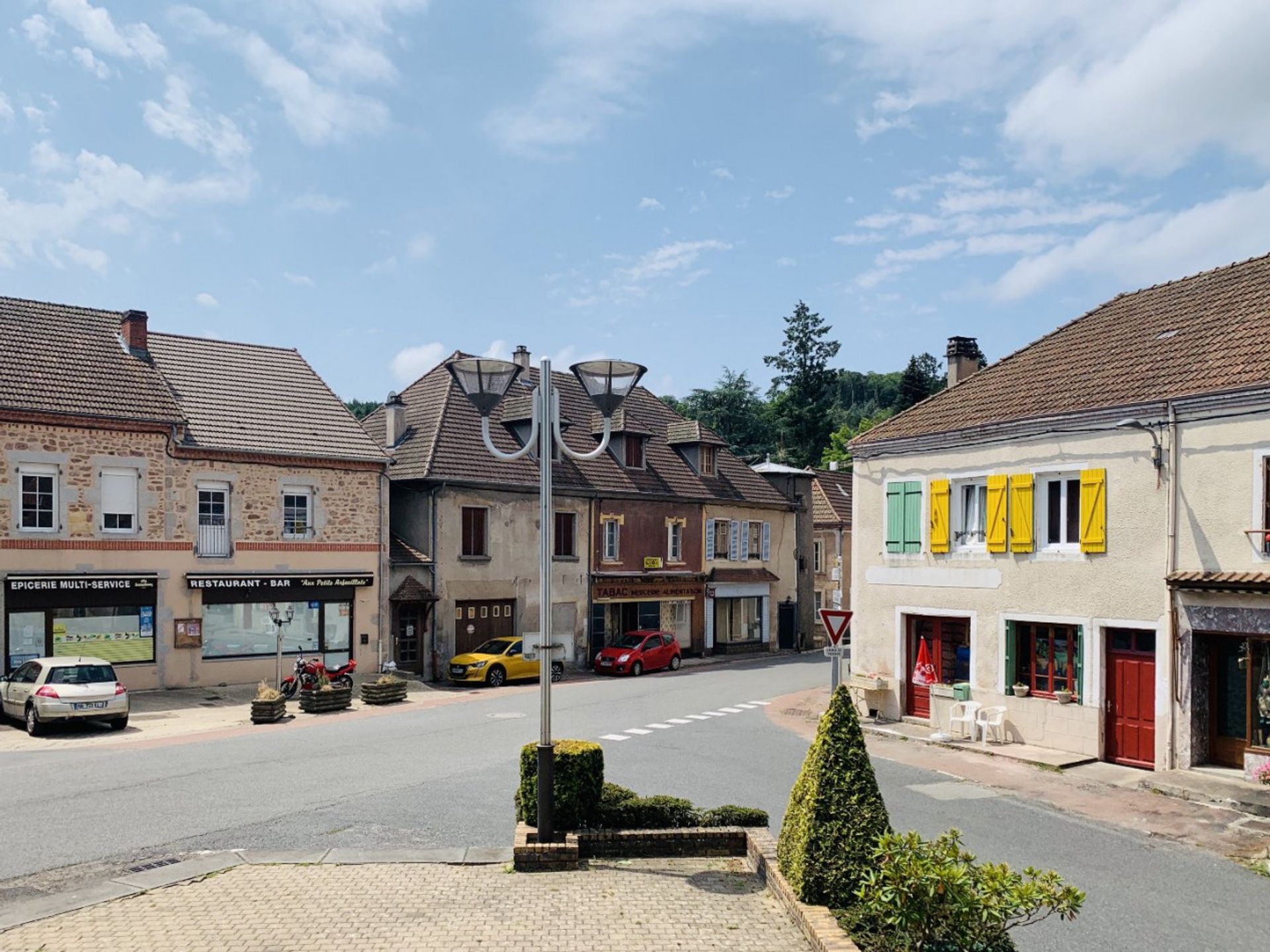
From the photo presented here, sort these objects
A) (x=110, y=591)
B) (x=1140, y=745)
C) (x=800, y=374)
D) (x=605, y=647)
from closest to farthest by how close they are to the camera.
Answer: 1. (x=1140, y=745)
2. (x=110, y=591)
3. (x=605, y=647)
4. (x=800, y=374)

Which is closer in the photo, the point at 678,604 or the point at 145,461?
the point at 145,461

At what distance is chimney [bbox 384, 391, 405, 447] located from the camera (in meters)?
33.0

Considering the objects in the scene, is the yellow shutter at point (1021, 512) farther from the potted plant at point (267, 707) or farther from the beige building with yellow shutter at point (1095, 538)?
the potted plant at point (267, 707)

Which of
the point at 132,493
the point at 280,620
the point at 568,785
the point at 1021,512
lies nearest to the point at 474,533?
the point at 280,620

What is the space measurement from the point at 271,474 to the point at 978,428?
1781cm

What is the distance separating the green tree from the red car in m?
41.0

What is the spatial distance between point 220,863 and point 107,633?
1578 cm

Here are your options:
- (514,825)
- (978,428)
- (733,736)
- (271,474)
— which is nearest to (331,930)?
(514,825)

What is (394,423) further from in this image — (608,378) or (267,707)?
(608,378)

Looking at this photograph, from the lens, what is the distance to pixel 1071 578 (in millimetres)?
17891

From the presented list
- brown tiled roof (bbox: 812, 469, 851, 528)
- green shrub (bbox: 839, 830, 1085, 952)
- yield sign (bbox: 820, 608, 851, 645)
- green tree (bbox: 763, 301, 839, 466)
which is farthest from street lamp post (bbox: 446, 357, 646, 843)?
green tree (bbox: 763, 301, 839, 466)

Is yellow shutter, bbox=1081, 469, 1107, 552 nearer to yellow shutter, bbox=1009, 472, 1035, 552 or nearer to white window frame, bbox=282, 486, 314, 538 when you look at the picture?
yellow shutter, bbox=1009, 472, 1035, 552

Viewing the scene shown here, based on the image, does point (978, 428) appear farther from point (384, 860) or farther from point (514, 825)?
point (384, 860)

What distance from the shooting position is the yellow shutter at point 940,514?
66.8 feet
